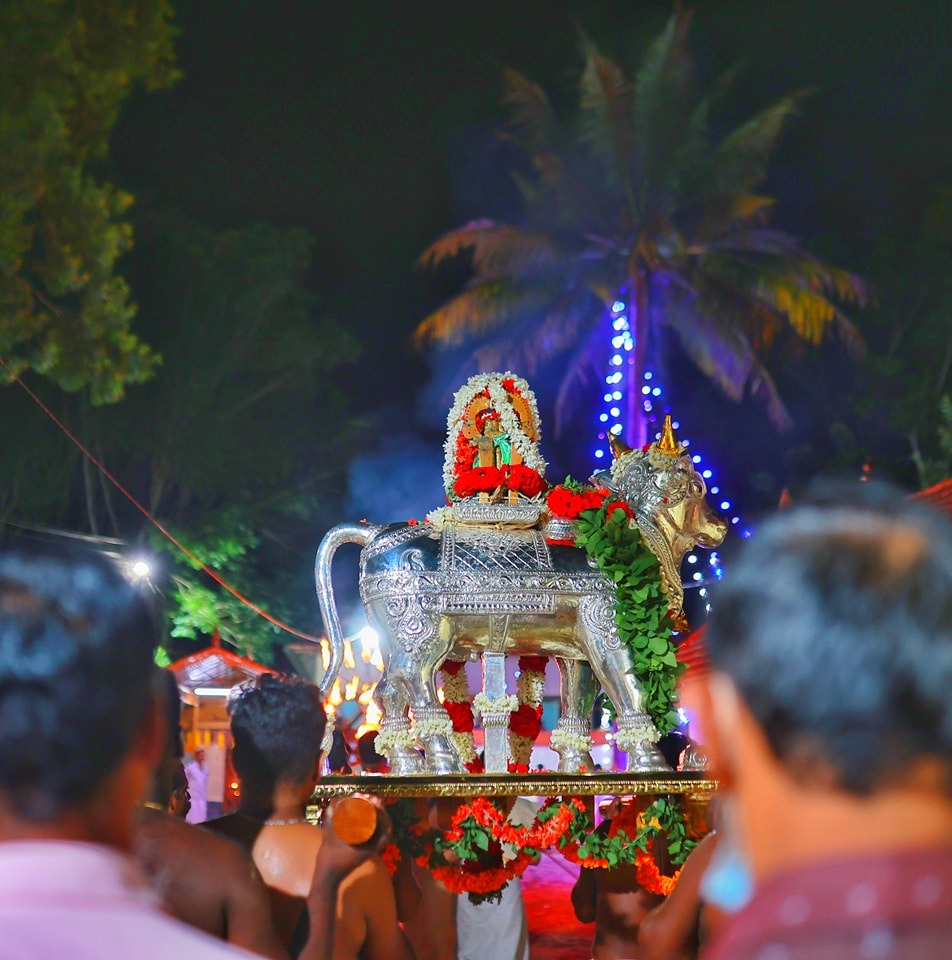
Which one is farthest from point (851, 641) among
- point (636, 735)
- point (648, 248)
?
point (648, 248)

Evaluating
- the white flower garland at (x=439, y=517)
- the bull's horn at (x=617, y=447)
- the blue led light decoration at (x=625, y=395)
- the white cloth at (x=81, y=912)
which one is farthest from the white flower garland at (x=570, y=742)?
the blue led light decoration at (x=625, y=395)

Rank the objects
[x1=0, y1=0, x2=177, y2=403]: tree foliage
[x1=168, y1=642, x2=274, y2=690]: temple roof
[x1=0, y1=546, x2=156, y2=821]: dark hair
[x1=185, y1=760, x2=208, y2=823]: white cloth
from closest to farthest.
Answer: [x1=0, y1=546, x2=156, y2=821]: dark hair, [x1=185, y1=760, x2=208, y2=823]: white cloth, [x1=0, y1=0, x2=177, y2=403]: tree foliage, [x1=168, y1=642, x2=274, y2=690]: temple roof

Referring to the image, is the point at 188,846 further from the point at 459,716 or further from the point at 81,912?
the point at 459,716

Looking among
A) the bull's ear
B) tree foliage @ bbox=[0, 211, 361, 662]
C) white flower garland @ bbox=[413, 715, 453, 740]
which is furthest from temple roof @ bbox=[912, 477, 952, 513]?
tree foliage @ bbox=[0, 211, 361, 662]

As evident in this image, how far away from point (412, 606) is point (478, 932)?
1583 mm

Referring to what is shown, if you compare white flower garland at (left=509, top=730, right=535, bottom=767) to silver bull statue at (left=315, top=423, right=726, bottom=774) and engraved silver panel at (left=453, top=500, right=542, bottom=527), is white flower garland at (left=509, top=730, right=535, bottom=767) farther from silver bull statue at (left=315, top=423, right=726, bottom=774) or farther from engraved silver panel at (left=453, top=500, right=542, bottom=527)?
engraved silver panel at (left=453, top=500, right=542, bottom=527)

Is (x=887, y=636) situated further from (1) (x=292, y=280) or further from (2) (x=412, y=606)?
(1) (x=292, y=280)

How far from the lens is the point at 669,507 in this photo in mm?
5758

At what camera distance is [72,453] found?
19.9 m

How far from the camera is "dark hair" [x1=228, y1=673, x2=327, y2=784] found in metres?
3.10

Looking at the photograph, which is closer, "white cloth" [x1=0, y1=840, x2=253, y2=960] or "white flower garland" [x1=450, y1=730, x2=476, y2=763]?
"white cloth" [x1=0, y1=840, x2=253, y2=960]

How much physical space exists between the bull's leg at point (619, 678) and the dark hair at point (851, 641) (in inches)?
169

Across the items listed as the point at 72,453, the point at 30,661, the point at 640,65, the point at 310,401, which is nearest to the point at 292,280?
the point at 310,401

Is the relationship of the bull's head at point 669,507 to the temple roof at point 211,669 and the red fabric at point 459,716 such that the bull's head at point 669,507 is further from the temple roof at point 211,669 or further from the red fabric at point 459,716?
the temple roof at point 211,669
